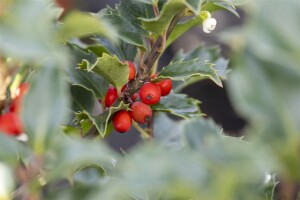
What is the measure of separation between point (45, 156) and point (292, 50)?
0.23m

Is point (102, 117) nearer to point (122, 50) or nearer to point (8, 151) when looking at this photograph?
point (122, 50)

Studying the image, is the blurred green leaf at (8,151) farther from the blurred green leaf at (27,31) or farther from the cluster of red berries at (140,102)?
the cluster of red berries at (140,102)

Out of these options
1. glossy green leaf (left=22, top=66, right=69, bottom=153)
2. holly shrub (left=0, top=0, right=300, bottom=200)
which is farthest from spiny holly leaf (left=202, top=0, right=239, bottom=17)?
glossy green leaf (left=22, top=66, right=69, bottom=153)

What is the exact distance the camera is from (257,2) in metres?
0.34

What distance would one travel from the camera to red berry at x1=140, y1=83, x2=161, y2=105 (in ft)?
2.45

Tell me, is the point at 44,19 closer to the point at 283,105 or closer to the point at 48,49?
the point at 48,49

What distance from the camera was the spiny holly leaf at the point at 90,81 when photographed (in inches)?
31.3

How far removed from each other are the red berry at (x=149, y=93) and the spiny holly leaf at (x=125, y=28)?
0.22 feet

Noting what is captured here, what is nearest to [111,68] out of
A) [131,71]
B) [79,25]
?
[131,71]

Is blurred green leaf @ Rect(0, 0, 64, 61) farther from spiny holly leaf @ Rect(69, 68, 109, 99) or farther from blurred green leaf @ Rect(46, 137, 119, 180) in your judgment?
spiny holly leaf @ Rect(69, 68, 109, 99)

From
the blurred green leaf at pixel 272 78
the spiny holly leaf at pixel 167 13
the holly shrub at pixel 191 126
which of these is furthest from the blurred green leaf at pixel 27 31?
the spiny holly leaf at pixel 167 13

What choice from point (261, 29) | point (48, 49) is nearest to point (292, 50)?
point (261, 29)

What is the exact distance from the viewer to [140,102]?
79cm

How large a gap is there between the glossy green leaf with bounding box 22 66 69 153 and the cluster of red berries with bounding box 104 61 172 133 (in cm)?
34
